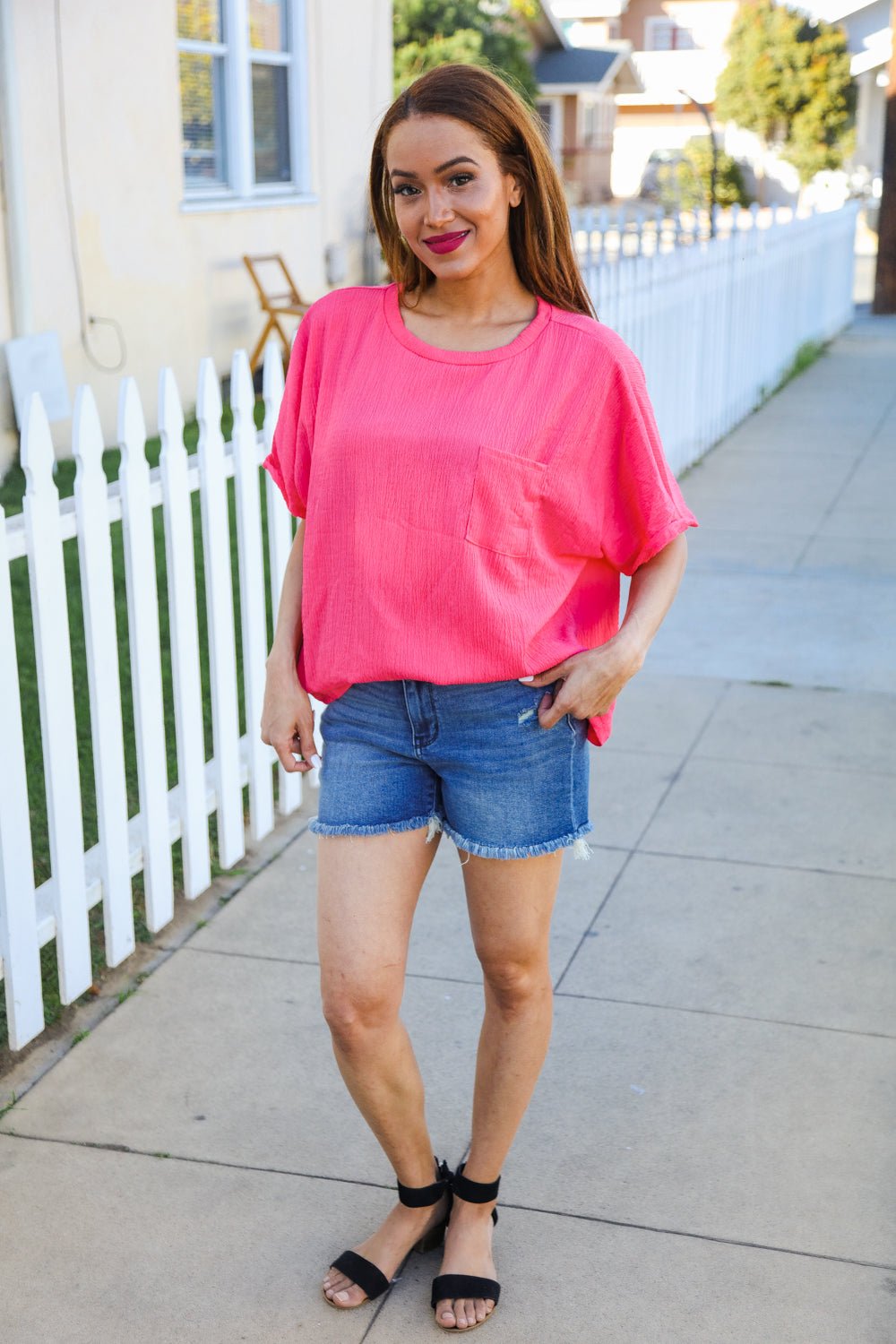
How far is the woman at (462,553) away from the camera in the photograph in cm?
222

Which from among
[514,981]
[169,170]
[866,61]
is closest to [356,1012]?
[514,981]

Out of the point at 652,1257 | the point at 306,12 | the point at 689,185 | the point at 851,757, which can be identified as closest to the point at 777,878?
the point at 851,757

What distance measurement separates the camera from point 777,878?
4125mm

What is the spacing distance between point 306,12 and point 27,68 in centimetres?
385

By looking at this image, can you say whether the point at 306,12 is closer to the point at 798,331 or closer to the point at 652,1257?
the point at 798,331

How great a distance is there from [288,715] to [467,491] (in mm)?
522

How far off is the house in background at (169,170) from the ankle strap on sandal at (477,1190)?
693cm

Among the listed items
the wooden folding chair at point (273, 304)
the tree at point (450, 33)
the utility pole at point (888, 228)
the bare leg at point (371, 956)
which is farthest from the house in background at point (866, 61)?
the bare leg at point (371, 956)

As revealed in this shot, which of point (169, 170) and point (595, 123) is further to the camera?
point (595, 123)

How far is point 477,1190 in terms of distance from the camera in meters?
2.58

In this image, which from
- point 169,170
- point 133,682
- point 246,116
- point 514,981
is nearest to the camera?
point 514,981

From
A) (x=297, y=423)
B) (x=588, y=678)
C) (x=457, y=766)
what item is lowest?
(x=457, y=766)

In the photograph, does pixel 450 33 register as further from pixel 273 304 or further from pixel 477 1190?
pixel 477 1190

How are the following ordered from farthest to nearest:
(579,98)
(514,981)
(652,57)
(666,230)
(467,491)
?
(652,57) < (579,98) < (666,230) < (514,981) < (467,491)
